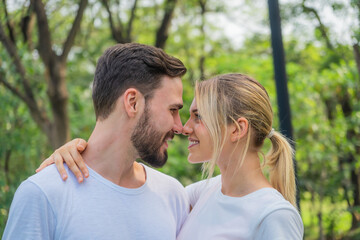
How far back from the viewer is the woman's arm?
6.60 feet

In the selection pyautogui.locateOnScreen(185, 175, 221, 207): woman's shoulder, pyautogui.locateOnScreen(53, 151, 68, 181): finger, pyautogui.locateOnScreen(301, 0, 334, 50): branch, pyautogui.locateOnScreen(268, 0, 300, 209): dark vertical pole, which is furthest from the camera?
pyautogui.locateOnScreen(301, 0, 334, 50): branch

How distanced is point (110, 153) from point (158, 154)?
232 mm

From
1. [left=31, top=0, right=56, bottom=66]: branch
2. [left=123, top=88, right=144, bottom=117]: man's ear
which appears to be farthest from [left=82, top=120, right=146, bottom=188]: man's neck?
[left=31, top=0, right=56, bottom=66]: branch

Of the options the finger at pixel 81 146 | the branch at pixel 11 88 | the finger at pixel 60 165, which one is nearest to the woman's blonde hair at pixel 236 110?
the finger at pixel 81 146

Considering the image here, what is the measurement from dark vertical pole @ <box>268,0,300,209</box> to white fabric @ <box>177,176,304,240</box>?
92cm

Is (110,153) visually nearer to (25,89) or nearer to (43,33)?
(43,33)

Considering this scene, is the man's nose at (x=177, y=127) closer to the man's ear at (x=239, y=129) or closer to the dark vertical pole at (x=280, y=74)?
the man's ear at (x=239, y=129)

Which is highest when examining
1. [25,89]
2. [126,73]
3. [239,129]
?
[126,73]

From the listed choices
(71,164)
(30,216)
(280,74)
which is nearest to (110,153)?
(71,164)

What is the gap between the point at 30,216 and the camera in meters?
→ 1.80

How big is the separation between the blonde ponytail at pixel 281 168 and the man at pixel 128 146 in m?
0.53

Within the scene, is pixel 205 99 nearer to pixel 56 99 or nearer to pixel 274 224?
pixel 274 224

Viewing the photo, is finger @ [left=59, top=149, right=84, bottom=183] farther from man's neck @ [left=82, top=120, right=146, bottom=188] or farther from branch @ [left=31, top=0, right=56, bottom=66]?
branch @ [left=31, top=0, right=56, bottom=66]

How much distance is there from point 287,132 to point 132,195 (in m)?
1.41
